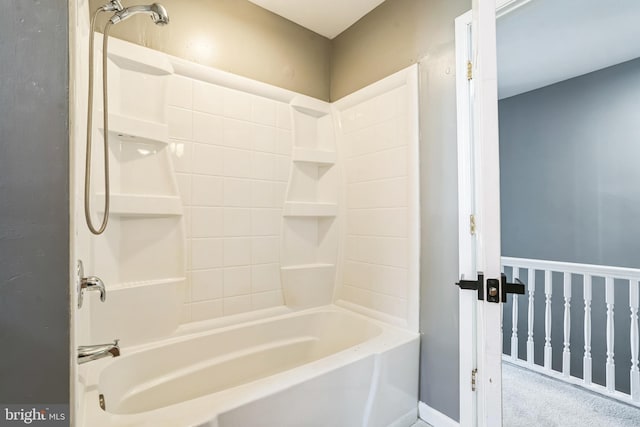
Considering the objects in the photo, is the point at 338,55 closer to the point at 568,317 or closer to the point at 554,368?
the point at 568,317

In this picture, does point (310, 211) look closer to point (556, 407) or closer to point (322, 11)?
point (322, 11)

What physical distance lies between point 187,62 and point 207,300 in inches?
57.6

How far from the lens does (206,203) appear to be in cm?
174

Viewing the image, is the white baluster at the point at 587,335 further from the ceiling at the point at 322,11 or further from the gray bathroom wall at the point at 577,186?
the ceiling at the point at 322,11

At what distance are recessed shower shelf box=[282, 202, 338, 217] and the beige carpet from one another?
1726mm

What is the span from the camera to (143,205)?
4.86 feet

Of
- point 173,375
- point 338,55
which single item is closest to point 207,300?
point 173,375

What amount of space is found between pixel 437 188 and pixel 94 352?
1.69 meters

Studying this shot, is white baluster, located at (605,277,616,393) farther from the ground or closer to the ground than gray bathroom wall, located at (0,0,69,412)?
closer to the ground

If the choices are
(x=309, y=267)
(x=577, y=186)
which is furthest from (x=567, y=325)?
(x=309, y=267)

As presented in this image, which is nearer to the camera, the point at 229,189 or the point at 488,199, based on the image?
the point at 488,199

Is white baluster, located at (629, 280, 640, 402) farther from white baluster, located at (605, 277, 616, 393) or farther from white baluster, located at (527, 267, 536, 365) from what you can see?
white baluster, located at (527, 267, 536, 365)

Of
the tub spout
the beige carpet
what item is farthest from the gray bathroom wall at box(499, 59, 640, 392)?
the tub spout

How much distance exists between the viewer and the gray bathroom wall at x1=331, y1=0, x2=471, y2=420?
5.01 feet
